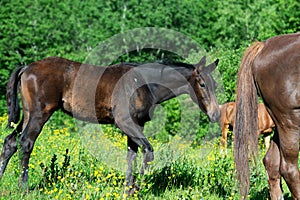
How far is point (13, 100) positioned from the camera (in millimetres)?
6707

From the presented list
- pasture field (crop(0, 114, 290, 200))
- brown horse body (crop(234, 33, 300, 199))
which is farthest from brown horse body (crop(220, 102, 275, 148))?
brown horse body (crop(234, 33, 300, 199))

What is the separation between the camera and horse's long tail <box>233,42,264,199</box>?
5270 mm

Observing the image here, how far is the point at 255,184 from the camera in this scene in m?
6.50

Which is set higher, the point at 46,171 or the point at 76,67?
the point at 76,67

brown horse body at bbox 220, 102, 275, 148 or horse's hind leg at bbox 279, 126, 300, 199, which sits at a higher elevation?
horse's hind leg at bbox 279, 126, 300, 199

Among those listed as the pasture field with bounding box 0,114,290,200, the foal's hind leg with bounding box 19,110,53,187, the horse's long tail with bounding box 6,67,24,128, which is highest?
the horse's long tail with bounding box 6,67,24,128

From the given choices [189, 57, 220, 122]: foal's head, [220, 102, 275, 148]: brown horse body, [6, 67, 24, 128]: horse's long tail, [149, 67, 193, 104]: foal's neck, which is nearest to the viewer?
[6, 67, 24, 128]: horse's long tail

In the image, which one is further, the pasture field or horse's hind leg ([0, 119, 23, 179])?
horse's hind leg ([0, 119, 23, 179])

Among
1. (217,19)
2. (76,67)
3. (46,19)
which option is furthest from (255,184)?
(217,19)

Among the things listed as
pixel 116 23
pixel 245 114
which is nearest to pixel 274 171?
pixel 245 114

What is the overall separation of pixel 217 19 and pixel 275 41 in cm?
1863

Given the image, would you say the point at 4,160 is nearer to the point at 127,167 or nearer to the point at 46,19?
the point at 127,167

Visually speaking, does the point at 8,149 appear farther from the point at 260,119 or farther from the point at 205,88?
the point at 260,119

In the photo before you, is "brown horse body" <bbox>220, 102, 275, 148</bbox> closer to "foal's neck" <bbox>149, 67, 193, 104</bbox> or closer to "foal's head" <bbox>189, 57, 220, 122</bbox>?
"foal's head" <bbox>189, 57, 220, 122</bbox>
